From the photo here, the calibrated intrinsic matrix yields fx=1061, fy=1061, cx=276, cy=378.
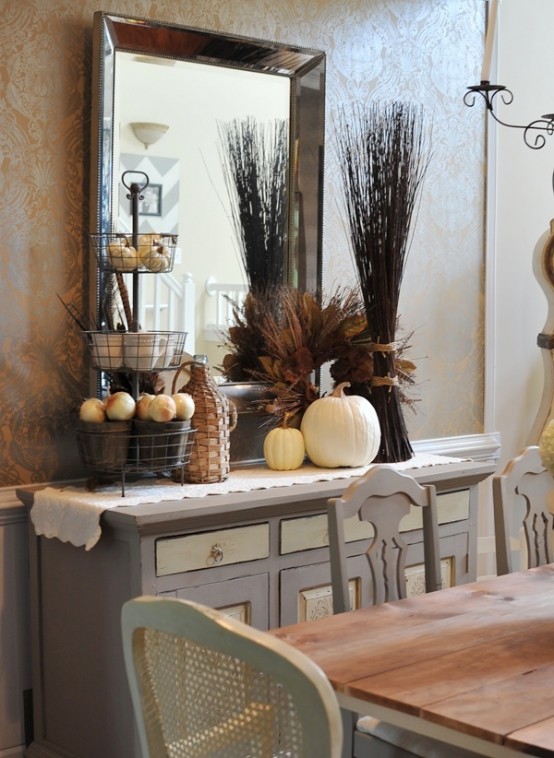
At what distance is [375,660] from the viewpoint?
5.81 ft

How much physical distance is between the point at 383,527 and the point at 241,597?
20.4 inches

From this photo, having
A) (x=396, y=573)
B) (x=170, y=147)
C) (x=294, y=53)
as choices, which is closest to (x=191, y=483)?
(x=396, y=573)

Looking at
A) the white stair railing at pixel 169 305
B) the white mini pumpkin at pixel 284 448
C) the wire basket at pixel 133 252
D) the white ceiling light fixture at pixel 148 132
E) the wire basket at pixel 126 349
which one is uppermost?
the white ceiling light fixture at pixel 148 132

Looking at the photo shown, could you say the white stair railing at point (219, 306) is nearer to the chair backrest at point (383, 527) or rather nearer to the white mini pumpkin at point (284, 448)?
the white mini pumpkin at point (284, 448)

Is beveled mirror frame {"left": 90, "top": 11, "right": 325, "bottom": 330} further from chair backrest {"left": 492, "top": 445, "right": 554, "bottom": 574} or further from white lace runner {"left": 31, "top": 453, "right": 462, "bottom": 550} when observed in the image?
chair backrest {"left": 492, "top": 445, "right": 554, "bottom": 574}

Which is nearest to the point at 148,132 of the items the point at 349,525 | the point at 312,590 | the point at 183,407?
the point at 183,407

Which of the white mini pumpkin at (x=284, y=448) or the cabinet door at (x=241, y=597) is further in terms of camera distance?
the white mini pumpkin at (x=284, y=448)

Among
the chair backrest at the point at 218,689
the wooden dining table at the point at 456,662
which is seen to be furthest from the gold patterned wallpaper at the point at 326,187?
the chair backrest at the point at 218,689

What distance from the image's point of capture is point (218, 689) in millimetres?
1234

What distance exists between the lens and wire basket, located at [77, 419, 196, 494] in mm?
2666

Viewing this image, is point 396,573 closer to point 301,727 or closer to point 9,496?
point 9,496

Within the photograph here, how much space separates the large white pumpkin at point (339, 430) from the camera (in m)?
3.12

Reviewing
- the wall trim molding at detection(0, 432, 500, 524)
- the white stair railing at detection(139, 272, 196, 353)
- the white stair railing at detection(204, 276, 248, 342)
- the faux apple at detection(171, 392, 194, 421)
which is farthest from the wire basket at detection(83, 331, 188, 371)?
the wall trim molding at detection(0, 432, 500, 524)

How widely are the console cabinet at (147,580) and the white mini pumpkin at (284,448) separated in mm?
249
